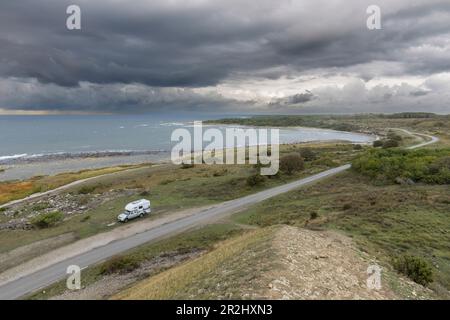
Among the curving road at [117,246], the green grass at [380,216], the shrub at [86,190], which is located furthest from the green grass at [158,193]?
the green grass at [380,216]

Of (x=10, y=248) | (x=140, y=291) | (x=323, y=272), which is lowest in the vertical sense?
(x=10, y=248)

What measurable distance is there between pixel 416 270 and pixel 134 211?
2927 centimetres

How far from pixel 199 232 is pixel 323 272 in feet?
59.5

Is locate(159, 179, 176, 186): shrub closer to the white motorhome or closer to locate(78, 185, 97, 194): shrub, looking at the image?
locate(78, 185, 97, 194): shrub

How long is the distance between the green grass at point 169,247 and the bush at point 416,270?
13.6m

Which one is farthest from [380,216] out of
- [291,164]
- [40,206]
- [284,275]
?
[40,206]

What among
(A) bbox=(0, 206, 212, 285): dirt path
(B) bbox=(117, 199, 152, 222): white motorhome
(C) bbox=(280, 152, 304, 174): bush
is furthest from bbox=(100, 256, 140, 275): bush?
(C) bbox=(280, 152, 304, 174): bush

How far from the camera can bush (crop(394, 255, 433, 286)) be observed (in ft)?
52.6

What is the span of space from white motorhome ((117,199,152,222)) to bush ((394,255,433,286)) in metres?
28.2

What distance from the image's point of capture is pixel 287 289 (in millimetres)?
11453

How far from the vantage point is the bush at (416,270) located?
1603cm

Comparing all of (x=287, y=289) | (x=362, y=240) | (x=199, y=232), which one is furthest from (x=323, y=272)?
(x=199, y=232)

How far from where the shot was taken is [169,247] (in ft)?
90.2
